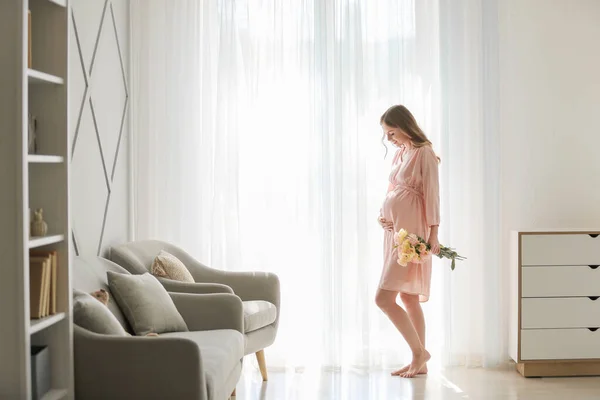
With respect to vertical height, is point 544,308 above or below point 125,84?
below

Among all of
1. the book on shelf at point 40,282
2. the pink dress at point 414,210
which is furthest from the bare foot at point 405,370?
the book on shelf at point 40,282

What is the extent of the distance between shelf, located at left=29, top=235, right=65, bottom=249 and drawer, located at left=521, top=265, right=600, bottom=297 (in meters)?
2.83

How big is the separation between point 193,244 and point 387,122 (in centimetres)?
140

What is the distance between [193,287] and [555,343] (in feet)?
7.09

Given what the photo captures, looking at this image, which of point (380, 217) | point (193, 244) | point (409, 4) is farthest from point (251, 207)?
point (409, 4)

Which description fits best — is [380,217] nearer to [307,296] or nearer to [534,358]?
[307,296]

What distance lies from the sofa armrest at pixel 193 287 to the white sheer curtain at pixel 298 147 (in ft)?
2.69

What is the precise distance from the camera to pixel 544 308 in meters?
4.59

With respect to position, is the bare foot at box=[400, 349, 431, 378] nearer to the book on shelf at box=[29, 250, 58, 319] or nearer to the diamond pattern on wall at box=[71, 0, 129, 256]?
the diamond pattern on wall at box=[71, 0, 129, 256]

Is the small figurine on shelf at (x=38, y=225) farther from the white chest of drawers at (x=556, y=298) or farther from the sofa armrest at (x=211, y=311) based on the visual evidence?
the white chest of drawers at (x=556, y=298)

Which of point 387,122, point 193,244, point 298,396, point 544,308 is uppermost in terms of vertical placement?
point 387,122

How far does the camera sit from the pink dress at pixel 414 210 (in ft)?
14.7

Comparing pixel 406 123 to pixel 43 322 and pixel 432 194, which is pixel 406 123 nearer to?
pixel 432 194

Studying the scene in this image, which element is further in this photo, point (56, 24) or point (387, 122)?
point (387, 122)
